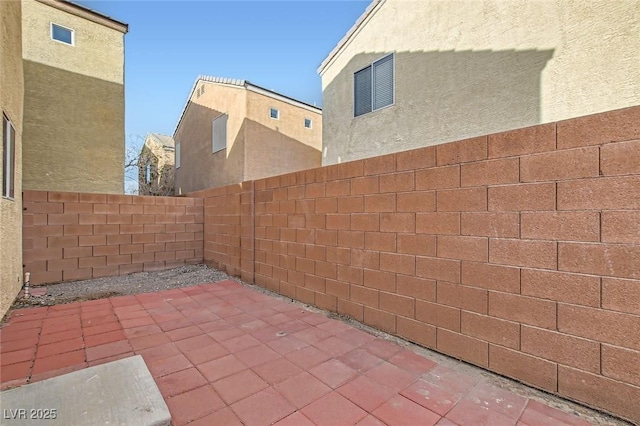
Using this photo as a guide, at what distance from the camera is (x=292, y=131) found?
1238cm

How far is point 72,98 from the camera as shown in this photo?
883 cm

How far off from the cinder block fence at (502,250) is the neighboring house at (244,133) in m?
6.82

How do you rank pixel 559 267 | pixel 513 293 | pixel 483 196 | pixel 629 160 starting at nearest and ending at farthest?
pixel 629 160 < pixel 559 267 < pixel 513 293 < pixel 483 196

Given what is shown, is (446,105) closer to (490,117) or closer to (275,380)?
(490,117)

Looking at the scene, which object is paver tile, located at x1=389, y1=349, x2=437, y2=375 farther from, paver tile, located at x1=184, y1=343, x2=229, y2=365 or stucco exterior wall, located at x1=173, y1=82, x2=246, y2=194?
stucco exterior wall, located at x1=173, y1=82, x2=246, y2=194

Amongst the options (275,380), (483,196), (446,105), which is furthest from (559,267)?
(446,105)

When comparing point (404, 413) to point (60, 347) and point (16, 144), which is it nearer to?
point (60, 347)

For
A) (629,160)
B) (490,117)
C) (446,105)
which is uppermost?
(446,105)

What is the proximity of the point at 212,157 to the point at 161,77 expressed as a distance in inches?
149

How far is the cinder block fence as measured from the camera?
6.59ft

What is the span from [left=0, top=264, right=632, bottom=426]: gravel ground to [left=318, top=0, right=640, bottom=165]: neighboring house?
410cm

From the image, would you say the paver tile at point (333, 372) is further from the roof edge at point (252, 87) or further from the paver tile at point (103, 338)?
the roof edge at point (252, 87)

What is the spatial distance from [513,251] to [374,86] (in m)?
5.96

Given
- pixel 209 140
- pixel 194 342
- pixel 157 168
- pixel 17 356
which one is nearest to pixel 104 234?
pixel 17 356
